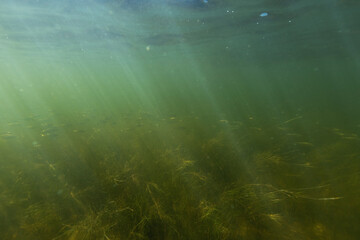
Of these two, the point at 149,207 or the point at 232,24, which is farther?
the point at 232,24

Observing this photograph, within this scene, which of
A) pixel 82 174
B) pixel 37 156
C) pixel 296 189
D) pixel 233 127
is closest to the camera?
pixel 296 189

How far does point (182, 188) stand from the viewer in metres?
5.03

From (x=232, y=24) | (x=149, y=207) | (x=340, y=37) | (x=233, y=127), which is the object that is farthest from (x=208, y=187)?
(x=340, y=37)

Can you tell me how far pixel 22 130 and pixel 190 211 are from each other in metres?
13.4

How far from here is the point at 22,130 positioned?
39.5 feet

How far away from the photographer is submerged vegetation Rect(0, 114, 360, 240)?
3.78 meters

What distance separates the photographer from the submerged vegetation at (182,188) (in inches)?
149

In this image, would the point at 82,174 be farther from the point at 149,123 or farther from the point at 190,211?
the point at 149,123

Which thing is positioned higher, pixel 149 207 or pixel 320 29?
pixel 149 207

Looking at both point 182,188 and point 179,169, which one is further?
point 179,169

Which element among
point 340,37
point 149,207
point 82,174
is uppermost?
point 82,174

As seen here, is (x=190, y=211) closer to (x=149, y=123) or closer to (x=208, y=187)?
(x=208, y=187)

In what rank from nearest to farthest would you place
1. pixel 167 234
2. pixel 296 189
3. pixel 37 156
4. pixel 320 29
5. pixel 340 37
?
pixel 167 234, pixel 296 189, pixel 37 156, pixel 320 29, pixel 340 37

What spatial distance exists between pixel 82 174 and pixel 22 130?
31.3ft
